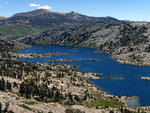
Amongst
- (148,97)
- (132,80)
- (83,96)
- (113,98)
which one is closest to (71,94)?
(83,96)

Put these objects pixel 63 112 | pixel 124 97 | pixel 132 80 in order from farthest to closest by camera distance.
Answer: pixel 132 80 → pixel 124 97 → pixel 63 112

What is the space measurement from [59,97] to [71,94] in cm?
1355

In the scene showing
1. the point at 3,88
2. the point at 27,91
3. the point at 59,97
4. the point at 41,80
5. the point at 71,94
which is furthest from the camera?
the point at 41,80

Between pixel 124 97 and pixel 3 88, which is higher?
pixel 3 88

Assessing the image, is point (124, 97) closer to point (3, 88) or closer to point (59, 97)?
point (59, 97)

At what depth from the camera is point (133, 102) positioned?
444ft

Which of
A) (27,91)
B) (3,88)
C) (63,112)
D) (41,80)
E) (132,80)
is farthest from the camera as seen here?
(132,80)

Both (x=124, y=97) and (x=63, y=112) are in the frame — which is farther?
(x=124, y=97)

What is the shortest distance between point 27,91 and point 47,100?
11.8 m

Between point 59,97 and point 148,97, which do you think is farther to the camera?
point 148,97

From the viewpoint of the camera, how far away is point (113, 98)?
138 metres

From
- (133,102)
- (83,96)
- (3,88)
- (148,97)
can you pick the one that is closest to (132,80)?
(148,97)

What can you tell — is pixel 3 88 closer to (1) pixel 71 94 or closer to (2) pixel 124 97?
(1) pixel 71 94

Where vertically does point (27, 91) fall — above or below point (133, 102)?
above
